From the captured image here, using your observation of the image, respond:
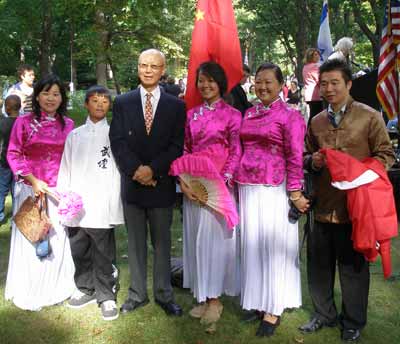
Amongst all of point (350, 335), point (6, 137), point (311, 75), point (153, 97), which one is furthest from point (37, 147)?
point (311, 75)

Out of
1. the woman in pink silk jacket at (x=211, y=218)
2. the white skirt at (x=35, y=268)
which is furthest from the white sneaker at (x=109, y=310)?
the woman in pink silk jacket at (x=211, y=218)

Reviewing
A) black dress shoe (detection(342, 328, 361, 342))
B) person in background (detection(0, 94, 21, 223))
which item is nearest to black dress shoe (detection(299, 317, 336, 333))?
black dress shoe (detection(342, 328, 361, 342))

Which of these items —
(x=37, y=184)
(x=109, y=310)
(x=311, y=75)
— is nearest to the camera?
(x=37, y=184)

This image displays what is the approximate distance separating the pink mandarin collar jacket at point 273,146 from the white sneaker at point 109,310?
1.61 metres

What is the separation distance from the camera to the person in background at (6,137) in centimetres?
632

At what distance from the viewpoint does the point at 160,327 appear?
4.05m

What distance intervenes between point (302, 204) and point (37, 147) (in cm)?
226

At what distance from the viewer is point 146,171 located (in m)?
3.87

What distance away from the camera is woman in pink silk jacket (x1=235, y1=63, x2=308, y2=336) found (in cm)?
364

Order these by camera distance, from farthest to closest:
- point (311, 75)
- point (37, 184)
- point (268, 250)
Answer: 1. point (311, 75)
2. point (37, 184)
3. point (268, 250)

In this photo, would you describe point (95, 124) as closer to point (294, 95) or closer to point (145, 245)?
point (145, 245)

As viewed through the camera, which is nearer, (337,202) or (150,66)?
(337,202)

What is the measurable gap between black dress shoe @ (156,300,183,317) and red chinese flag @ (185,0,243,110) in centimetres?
187

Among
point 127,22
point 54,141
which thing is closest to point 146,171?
point 54,141
